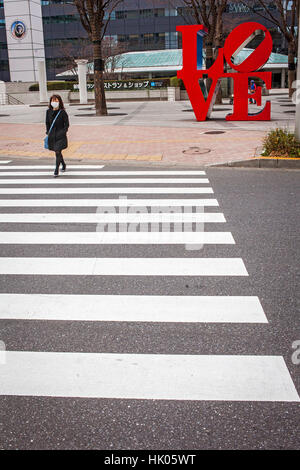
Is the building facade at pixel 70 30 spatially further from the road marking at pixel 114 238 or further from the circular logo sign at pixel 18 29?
the road marking at pixel 114 238

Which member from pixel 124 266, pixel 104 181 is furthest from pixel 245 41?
pixel 124 266

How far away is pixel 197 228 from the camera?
7020 mm

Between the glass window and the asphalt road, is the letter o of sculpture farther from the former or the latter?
the glass window

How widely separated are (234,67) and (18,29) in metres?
61.5

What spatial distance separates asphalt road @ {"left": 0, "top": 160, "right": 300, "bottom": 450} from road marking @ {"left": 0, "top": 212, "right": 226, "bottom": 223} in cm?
33

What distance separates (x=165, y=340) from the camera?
3951 millimetres

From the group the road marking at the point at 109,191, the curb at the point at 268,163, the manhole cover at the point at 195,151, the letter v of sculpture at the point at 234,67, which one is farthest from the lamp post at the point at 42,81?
the road marking at the point at 109,191

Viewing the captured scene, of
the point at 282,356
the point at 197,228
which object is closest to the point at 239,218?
the point at 197,228

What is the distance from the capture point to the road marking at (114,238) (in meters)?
6.50

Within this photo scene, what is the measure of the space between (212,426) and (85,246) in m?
3.79

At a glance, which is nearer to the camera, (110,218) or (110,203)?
(110,218)

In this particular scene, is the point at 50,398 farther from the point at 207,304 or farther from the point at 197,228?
the point at 197,228

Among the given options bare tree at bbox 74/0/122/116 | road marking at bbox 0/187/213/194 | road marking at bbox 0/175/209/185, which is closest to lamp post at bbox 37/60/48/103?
bare tree at bbox 74/0/122/116

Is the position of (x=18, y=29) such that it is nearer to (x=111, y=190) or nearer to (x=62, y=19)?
(x=62, y=19)
